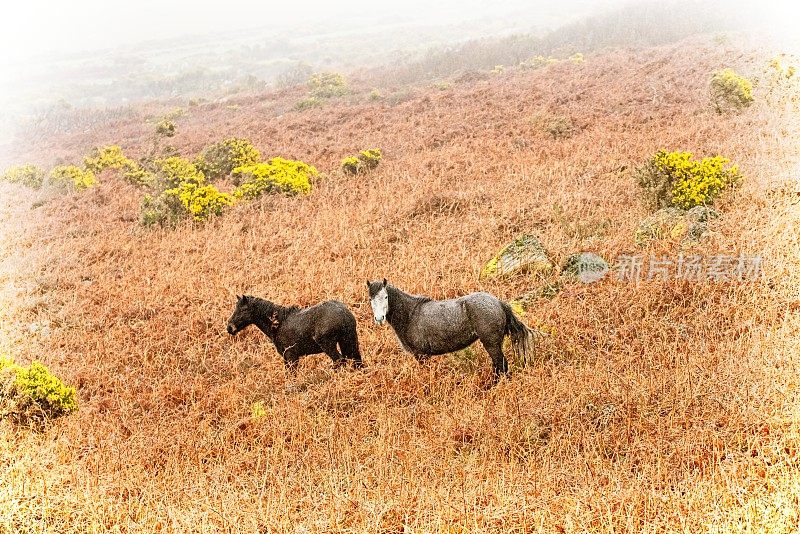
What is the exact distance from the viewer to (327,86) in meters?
44.0

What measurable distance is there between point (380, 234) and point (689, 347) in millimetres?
7735

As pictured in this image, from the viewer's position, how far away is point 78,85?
289 ft

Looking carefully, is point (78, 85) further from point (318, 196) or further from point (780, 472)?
point (780, 472)

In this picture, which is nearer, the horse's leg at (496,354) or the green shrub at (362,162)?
the horse's leg at (496,354)

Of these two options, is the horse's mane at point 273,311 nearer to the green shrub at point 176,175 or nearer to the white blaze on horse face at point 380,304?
the white blaze on horse face at point 380,304

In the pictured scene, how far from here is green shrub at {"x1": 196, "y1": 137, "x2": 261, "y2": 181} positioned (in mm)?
22781

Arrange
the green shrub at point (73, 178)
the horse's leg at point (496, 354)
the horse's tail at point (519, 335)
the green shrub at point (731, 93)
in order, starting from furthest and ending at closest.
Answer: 1. the green shrub at point (73, 178)
2. the green shrub at point (731, 93)
3. the horse's tail at point (519, 335)
4. the horse's leg at point (496, 354)

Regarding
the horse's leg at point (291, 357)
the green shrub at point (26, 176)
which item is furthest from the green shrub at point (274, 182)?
the green shrub at point (26, 176)

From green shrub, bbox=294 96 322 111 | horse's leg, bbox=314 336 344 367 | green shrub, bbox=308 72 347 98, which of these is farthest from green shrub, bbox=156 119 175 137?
horse's leg, bbox=314 336 344 367

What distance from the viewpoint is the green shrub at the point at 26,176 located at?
2650 cm

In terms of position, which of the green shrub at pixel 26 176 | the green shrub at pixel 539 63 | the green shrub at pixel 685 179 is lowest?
the green shrub at pixel 26 176

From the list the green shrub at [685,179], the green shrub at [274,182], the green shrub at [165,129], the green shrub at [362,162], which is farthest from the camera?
the green shrub at [165,129]

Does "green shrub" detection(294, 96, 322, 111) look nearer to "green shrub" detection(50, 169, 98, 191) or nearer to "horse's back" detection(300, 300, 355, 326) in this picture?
"green shrub" detection(50, 169, 98, 191)

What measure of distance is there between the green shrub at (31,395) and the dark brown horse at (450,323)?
13.8 ft
